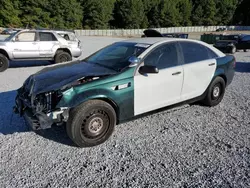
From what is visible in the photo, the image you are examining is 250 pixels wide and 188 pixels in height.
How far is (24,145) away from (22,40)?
6920 millimetres

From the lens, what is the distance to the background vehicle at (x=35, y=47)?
348 inches

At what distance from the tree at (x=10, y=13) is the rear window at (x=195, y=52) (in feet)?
170

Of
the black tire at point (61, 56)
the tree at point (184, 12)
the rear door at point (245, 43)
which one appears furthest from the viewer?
the tree at point (184, 12)

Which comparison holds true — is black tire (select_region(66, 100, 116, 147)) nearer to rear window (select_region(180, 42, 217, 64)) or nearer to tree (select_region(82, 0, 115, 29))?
rear window (select_region(180, 42, 217, 64))

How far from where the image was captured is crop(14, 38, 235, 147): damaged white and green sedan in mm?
3201

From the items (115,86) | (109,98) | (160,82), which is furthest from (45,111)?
(160,82)

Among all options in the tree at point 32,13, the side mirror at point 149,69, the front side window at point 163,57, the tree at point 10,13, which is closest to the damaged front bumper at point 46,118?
the side mirror at point 149,69

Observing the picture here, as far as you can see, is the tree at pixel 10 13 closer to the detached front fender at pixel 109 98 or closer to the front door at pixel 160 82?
the front door at pixel 160 82

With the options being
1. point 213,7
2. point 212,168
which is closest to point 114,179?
point 212,168

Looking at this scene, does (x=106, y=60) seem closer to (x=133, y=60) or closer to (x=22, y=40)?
(x=133, y=60)

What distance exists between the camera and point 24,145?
3.48m

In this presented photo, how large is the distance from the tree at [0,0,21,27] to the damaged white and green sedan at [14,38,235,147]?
51.2 m

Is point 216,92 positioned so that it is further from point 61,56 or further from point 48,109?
point 61,56

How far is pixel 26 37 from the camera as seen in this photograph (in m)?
9.25
